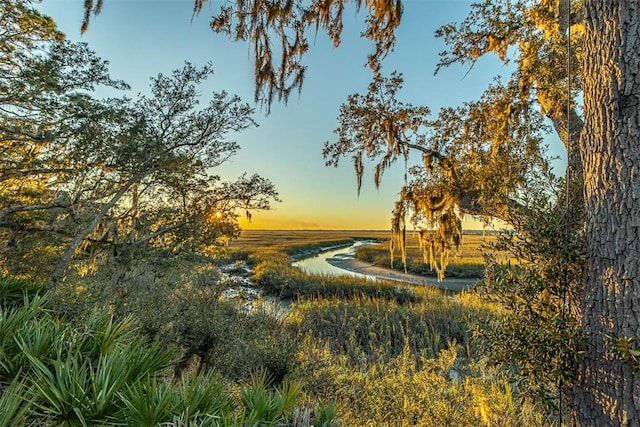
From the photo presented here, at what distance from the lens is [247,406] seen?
2756 mm

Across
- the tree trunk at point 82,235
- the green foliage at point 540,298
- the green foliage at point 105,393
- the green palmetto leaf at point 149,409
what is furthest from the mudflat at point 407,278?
the green palmetto leaf at point 149,409

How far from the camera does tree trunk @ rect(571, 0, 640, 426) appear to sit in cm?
267

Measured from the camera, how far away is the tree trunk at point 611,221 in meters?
2.67

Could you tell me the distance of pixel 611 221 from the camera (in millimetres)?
2850

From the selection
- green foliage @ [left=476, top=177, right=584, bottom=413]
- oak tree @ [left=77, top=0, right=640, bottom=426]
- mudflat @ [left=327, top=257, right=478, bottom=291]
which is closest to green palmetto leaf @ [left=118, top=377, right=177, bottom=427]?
green foliage @ [left=476, top=177, right=584, bottom=413]

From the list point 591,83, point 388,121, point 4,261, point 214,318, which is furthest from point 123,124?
point 591,83

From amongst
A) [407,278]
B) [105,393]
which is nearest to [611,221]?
[105,393]

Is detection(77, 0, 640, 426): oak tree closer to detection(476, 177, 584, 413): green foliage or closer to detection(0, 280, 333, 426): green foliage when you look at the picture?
detection(476, 177, 584, 413): green foliage

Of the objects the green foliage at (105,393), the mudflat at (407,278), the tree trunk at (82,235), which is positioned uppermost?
the tree trunk at (82,235)

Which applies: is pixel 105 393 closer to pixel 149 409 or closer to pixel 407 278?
pixel 149 409

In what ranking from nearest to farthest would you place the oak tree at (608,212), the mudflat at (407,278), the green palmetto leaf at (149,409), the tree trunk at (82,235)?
the green palmetto leaf at (149,409) → the oak tree at (608,212) → the tree trunk at (82,235) → the mudflat at (407,278)

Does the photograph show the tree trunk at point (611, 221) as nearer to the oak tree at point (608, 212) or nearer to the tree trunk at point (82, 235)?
the oak tree at point (608, 212)

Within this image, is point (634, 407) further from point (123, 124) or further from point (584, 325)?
point (123, 124)

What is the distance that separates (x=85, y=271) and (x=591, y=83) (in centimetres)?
1146
